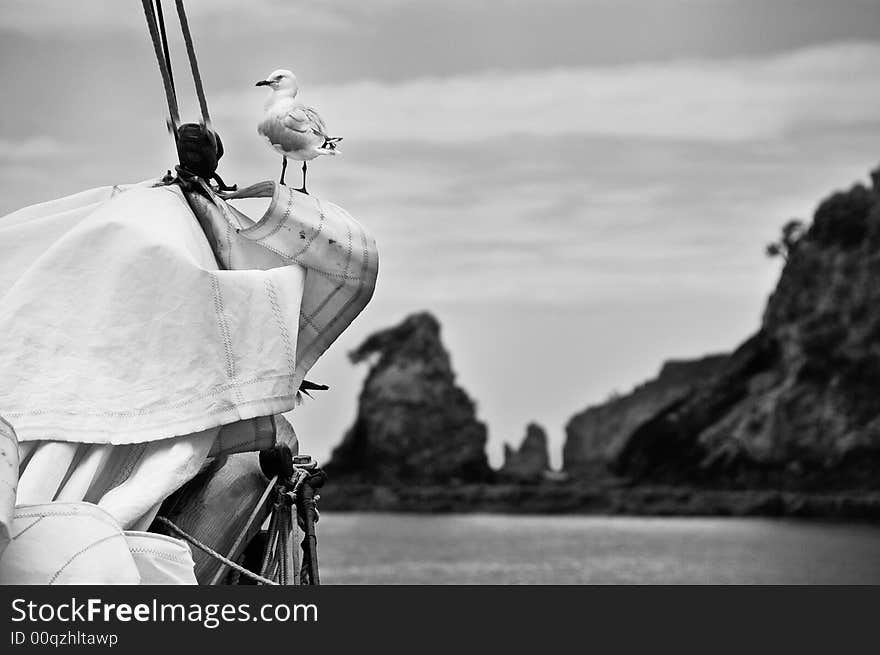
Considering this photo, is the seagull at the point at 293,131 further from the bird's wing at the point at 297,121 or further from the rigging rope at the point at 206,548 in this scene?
the rigging rope at the point at 206,548

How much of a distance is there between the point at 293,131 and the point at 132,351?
192cm

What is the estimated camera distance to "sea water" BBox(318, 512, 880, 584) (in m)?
81.0

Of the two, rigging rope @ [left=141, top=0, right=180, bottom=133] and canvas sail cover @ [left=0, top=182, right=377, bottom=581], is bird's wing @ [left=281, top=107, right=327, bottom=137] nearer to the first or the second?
rigging rope @ [left=141, top=0, right=180, bottom=133]

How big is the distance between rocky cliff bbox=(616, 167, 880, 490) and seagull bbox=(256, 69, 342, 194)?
107m

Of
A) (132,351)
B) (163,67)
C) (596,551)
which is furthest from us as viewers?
(596,551)

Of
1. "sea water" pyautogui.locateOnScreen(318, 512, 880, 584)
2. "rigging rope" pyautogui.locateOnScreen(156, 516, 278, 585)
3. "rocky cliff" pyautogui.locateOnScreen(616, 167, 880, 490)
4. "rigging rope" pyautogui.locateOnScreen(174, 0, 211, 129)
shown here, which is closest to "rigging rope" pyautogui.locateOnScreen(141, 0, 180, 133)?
"rigging rope" pyautogui.locateOnScreen(174, 0, 211, 129)

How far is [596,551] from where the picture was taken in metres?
104

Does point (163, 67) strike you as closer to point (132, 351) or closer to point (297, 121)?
point (297, 121)

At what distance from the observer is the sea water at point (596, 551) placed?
8100 cm

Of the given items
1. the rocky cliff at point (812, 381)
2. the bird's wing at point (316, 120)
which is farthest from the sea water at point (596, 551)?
→ the bird's wing at point (316, 120)

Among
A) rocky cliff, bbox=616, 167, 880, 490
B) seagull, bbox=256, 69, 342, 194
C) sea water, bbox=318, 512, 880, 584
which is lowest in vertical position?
sea water, bbox=318, 512, 880, 584

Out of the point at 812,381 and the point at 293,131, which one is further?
the point at 812,381

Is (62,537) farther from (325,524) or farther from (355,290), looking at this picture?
(325,524)

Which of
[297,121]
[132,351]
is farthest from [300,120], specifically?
[132,351]
